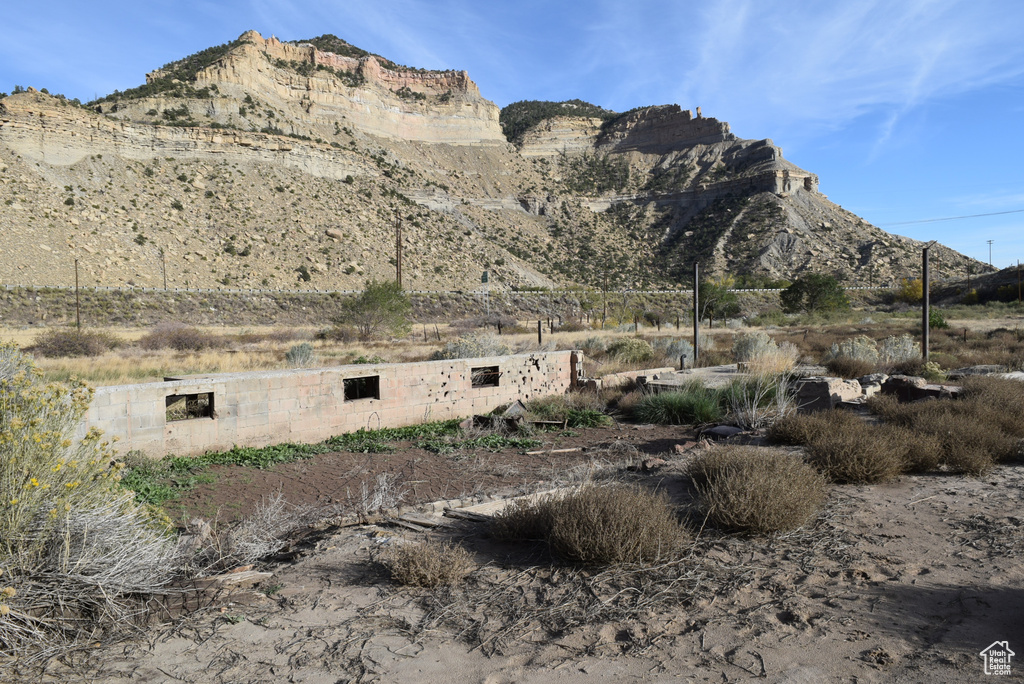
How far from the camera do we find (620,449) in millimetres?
11406

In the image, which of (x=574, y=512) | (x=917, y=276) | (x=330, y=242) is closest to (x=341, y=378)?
(x=574, y=512)

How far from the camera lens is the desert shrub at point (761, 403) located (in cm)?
1200

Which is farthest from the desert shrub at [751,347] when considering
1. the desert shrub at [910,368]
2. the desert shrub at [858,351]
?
the desert shrub at [910,368]

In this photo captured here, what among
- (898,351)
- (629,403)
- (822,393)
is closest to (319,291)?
(629,403)

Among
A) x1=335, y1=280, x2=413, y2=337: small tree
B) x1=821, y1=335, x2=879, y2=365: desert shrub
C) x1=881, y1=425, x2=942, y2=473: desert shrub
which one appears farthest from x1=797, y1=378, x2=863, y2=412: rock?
x1=335, y1=280, x2=413, y2=337: small tree

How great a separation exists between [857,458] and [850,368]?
1141 cm

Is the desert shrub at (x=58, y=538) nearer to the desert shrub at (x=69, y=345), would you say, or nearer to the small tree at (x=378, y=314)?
the desert shrub at (x=69, y=345)

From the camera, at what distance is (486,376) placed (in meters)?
16.0

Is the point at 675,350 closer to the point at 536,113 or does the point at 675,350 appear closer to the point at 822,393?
the point at 822,393

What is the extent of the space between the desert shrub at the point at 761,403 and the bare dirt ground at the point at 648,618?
559 cm

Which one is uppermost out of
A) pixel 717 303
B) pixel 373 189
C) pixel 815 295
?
pixel 373 189

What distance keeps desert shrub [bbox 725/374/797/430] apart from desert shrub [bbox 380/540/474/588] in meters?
7.81

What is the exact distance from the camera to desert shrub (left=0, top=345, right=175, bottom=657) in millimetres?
4172

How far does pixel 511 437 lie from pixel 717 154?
9743 centimetres
